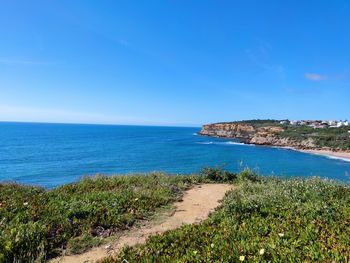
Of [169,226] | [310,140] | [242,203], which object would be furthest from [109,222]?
[310,140]

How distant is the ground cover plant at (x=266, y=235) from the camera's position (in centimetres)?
539

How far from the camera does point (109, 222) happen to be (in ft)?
28.6

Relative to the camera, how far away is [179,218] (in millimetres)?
9562

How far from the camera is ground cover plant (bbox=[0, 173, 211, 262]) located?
6867mm

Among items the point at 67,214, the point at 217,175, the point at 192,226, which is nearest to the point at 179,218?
the point at 192,226

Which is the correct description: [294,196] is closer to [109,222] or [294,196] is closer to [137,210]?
[137,210]

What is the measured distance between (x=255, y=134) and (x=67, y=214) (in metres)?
118

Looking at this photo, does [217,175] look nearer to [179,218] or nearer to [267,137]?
[179,218]

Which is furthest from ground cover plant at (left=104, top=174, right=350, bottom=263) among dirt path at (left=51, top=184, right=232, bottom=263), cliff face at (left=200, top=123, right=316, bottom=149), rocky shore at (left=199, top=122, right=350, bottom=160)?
cliff face at (left=200, top=123, right=316, bottom=149)

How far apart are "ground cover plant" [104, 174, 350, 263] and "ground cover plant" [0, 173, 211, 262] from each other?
1929mm

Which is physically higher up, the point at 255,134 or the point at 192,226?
the point at 192,226

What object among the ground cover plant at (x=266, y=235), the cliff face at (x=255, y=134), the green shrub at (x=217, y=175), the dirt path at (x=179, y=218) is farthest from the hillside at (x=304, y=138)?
the ground cover plant at (x=266, y=235)

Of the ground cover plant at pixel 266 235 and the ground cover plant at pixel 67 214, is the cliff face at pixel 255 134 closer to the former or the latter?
the ground cover plant at pixel 67 214

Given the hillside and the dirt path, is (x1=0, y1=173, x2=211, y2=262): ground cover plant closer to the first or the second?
the dirt path
